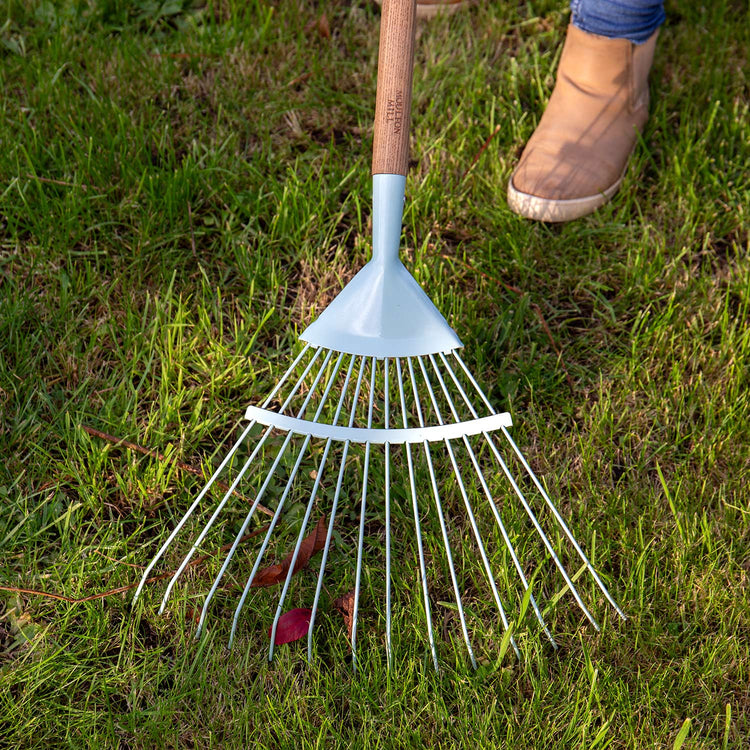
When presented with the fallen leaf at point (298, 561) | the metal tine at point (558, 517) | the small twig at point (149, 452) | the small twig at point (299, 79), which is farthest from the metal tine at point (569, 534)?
the small twig at point (299, 79)

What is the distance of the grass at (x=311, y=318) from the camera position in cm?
158

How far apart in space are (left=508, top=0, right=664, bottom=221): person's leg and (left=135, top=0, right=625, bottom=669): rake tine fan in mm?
692

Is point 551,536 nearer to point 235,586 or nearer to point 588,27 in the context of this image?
point 235,586

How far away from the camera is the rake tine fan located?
5.27 ft

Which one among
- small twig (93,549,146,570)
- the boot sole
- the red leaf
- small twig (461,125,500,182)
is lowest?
the red leaf

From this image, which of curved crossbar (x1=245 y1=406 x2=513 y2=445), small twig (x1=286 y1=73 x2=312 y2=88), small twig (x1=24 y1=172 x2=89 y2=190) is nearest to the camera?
curved crossbar (x1=245 y1=406 x2=513 y2=445)

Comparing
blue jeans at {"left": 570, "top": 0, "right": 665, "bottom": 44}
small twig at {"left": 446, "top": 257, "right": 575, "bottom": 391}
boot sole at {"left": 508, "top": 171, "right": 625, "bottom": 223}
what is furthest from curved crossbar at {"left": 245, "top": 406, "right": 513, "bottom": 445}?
blue jeans at {"left": 570, "top": 0, "right": 665, "bottom": 44}

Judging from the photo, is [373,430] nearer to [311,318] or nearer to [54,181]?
[311,318]

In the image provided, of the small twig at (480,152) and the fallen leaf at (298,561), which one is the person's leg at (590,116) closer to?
the small twig at (480,152)

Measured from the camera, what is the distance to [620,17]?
2.31m

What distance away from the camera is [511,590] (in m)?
1.67

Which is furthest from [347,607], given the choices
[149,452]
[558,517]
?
[149,452]

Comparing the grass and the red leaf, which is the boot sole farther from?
the red leaf

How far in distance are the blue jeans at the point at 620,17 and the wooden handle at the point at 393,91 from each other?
89cm
